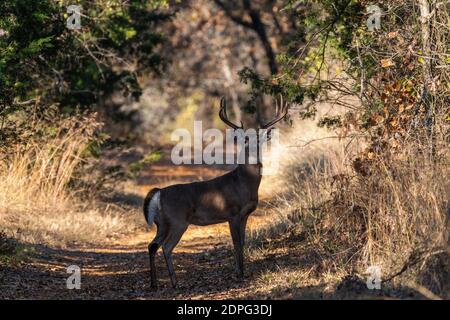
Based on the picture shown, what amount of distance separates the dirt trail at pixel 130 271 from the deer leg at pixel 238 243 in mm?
151

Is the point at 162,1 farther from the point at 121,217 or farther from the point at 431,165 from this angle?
the point at 431,165

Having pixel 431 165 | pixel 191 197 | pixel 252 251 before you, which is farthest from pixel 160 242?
pixel 431 165

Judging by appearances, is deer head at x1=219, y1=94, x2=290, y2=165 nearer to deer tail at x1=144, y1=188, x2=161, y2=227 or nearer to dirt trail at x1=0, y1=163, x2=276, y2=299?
deer tail at x1=144, y1=188, x2=161, y2=227

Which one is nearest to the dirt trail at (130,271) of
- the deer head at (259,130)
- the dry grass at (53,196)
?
the dry grass at (53,196)

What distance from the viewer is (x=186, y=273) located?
11727 millimetres

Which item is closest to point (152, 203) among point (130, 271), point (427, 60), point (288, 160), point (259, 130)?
point (130, 271)

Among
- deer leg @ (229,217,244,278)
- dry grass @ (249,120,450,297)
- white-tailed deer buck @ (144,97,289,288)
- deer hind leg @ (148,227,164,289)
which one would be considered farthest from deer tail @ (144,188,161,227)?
A: dry grass @ (249,120,450,297)

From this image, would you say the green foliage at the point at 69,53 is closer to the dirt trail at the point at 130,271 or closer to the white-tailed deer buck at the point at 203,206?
the dirt trail at the point at 130,271

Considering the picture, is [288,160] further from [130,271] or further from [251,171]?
[130,271]

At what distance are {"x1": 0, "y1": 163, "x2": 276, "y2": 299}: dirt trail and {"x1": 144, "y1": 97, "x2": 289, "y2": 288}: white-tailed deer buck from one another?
0.37 metres

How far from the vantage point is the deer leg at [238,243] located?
36.3 feet

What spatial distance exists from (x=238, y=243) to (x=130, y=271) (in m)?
1.66

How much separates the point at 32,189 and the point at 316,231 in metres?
6.21

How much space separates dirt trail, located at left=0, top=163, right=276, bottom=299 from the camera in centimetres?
1033
